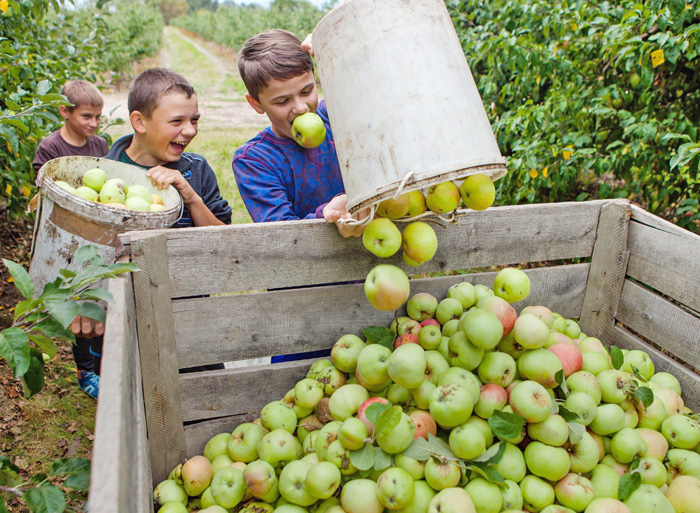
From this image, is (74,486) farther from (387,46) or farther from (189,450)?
(387,46)

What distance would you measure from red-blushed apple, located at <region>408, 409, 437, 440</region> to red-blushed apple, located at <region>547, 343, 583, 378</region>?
1.82 feet

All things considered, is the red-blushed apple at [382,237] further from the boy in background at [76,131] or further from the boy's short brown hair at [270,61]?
the boy in background at [76,131]

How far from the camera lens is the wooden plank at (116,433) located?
0.79m

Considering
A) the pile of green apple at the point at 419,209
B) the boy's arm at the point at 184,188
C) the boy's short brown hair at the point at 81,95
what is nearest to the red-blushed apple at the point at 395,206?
the pile of green apple at the point at 419,209

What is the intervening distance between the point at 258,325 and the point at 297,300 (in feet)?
0.56

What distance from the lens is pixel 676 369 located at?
2092mm

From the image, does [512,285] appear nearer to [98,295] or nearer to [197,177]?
[98,295]

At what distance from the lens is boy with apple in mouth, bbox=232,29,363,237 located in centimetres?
A: 209

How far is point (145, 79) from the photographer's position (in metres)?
2.50

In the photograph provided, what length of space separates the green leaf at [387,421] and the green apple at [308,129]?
1129mm

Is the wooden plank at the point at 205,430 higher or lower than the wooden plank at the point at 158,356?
lower

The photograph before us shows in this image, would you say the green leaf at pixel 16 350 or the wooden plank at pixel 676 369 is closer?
the green leaf at pixel 16 350

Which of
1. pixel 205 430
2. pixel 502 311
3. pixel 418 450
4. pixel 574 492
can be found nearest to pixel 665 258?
pixel 502 311

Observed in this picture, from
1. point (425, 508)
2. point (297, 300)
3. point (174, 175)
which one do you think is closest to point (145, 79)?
point (174, 175)
